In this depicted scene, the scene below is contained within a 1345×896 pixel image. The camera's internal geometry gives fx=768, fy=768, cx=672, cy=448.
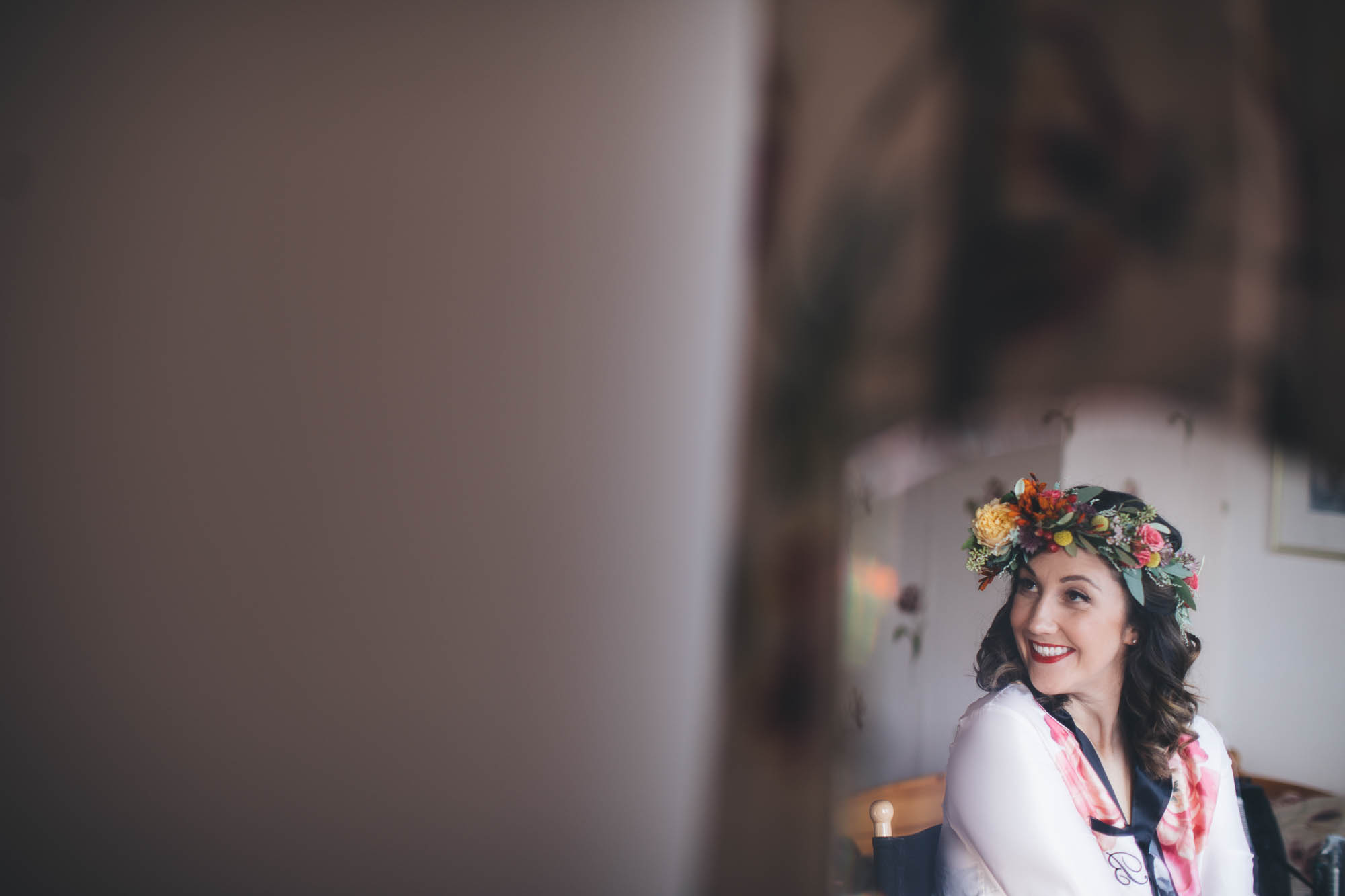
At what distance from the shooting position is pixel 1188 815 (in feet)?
1.38

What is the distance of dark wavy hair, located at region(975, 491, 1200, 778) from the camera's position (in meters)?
0.42

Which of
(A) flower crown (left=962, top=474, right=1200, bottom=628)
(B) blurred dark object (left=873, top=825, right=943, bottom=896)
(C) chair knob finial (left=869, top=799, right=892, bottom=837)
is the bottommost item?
(B) blurred dark object (left=873, top=825, right=943, bottom=896)

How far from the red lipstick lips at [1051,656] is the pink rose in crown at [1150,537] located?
7cm

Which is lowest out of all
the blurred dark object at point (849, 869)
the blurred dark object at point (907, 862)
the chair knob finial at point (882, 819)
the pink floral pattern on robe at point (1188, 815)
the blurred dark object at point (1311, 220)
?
the blurred dark object at point (849, 869)

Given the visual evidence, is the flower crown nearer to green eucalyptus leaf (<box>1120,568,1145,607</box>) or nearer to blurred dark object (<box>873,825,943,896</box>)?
green eucalyptus leaf (<box>1120,568,1145,607</box>)

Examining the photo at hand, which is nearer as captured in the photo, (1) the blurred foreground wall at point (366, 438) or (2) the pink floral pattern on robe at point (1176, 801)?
(2) the pink floral pattern on robe at point (1176, 801)

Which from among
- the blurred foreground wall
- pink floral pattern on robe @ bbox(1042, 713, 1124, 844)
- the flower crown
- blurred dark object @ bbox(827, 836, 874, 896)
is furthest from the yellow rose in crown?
the blurred foreground wall

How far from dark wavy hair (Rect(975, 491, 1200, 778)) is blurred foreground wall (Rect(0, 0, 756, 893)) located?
42cm

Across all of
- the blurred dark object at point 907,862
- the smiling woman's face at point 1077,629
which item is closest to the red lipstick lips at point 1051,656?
the smiling woman's face at point 1077,629

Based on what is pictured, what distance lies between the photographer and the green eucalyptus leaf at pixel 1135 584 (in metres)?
0.41

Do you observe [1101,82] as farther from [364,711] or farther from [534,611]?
[364,711]

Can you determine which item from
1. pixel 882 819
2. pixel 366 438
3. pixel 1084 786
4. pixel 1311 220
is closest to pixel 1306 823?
pixel 1084 786

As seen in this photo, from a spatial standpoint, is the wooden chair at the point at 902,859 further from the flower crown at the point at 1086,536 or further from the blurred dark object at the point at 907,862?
the flower crown at the point at 1086,536

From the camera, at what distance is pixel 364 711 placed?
727 millimetres
